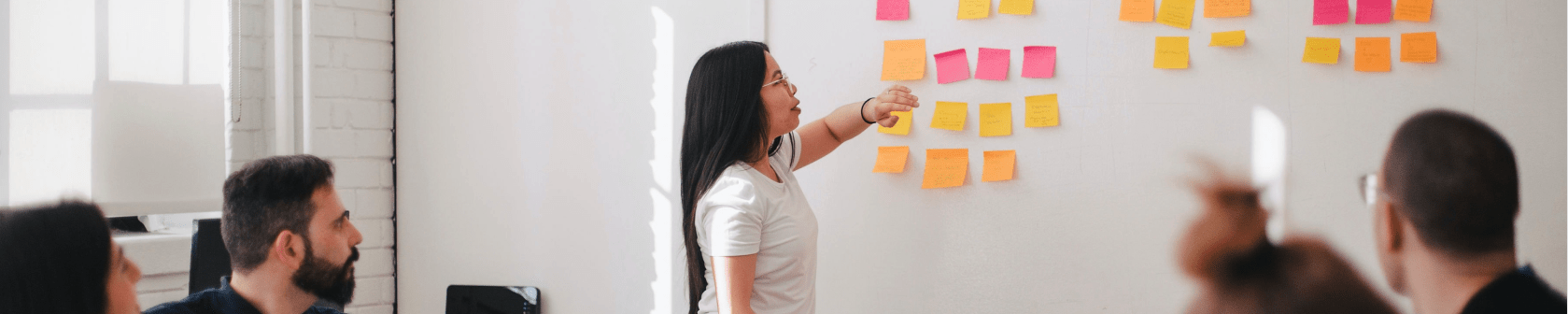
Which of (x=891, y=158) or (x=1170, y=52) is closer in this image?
(x=1170, y=52)

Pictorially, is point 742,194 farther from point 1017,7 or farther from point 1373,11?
point 1373,11

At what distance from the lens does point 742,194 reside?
148 centimetres

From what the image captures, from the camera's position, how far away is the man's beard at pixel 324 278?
140 centimetres

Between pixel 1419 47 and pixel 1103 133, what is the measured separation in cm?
49

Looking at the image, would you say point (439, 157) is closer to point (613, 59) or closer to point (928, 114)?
point (613, 59)

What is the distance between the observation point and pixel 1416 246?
1.63 ft

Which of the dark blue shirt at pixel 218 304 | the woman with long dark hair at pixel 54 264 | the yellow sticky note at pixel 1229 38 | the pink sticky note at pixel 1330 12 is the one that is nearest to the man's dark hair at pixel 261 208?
the dark blue shirt at pixel 218 304

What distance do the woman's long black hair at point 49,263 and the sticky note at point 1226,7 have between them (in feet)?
5.36

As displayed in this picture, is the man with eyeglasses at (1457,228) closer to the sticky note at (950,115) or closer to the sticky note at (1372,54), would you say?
the sticky note at (1372,54)

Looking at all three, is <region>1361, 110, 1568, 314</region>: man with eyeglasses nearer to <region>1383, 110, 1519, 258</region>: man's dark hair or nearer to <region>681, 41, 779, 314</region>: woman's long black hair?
<region>1383, 110, 1519, 258</region>: man's dark hair

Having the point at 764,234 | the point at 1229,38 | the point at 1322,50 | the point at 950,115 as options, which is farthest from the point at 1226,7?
the point at 764,234

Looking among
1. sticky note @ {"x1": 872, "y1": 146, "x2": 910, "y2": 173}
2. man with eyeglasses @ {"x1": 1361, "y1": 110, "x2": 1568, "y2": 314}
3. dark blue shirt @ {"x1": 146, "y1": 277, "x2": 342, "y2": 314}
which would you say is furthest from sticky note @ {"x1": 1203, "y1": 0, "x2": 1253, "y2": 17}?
dark blue shirt @ {"x1": 146, "y1": 277, "x2": 342, "y2": 314}

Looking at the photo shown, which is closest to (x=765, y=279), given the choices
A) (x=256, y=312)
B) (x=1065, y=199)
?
(x=1065, y=199)

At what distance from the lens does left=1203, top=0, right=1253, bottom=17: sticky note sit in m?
1.48
